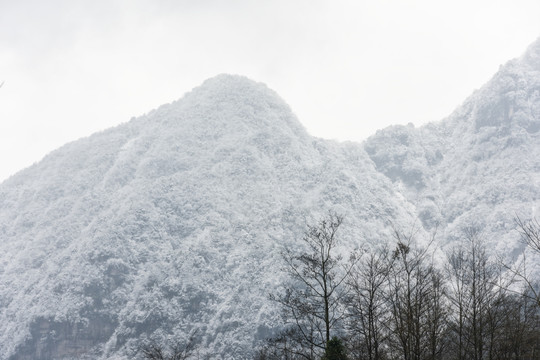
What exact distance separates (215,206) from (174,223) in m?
13.0

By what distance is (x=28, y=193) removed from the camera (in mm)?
170750

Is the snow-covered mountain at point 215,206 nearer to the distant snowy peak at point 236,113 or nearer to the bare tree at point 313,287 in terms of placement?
the distant snowy peak at point 236,113

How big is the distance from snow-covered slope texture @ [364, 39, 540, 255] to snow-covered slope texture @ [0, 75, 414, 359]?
11195 millimetres

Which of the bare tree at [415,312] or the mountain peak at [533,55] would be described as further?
the mountain peak at [533,55]

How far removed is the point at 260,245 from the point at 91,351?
155 feet

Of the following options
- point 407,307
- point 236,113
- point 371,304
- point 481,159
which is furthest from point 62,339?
point 481,159

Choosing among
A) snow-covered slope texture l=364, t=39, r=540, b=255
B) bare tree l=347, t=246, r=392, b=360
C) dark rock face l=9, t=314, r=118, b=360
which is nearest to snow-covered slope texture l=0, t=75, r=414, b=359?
dark rock face l=9, t=314, r=118, b=360

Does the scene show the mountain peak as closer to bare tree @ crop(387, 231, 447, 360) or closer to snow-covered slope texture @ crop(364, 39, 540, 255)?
snow-covered slope texture @ crop(364, 39, 540, 255)

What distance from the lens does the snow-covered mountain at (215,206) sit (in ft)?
365

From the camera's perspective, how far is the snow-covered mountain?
365 feet

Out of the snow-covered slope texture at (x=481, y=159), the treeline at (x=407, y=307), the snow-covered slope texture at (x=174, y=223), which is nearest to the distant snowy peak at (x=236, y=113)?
the snow-covered slope texture at (x=174, y=223)

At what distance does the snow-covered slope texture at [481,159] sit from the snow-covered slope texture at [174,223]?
1119cm

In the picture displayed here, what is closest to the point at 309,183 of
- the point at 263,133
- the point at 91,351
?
the point at 263,133

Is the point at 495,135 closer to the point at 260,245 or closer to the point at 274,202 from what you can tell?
the point at 274,202
